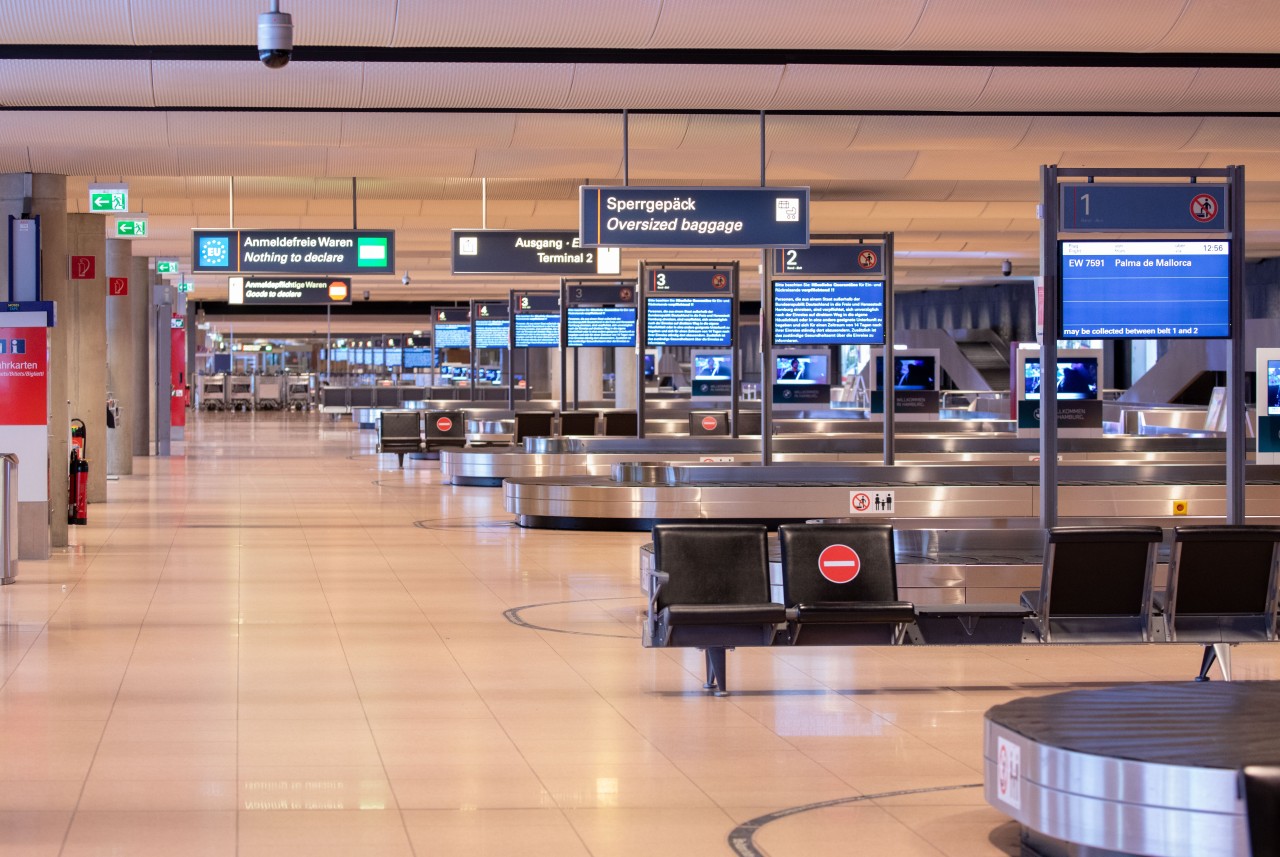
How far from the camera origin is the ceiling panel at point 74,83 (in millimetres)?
10875

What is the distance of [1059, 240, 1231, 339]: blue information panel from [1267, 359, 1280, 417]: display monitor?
6394 mm

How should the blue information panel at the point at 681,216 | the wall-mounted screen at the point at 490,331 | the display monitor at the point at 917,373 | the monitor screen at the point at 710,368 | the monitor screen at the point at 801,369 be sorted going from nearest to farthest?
the blue information panel at the point at 681,216
the display monitor at the point at 917,373
the wall-mounted screen at the point at 490,331
the monitor screen at the point at 801,369
the monitor screen at the point at 710,368

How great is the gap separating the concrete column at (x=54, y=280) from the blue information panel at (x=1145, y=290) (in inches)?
346

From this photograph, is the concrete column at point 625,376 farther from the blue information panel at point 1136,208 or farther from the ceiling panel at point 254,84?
the blue information panel at point 1136,208

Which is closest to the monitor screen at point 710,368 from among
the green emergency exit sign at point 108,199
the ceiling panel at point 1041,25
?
the green emergency exit sign at point 108,199

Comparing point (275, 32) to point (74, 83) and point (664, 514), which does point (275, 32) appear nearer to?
point (74, 83)

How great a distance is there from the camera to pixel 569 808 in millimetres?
5590

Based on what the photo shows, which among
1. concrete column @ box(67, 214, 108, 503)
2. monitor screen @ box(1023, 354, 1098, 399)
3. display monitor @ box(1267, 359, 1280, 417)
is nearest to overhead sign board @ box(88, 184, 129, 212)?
concrete column @ box(67, 214, 108, 503)

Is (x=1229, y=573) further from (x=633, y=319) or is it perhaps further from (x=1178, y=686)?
(x=633, y=319)

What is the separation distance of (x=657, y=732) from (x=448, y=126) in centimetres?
698

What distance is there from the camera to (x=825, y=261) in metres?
14.9

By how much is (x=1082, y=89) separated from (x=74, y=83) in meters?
6.73

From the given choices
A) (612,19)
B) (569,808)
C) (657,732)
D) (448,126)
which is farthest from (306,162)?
(569,808)

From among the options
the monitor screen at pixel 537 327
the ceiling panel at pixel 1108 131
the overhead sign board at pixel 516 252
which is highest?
the ceiling panel at pixel 1108 131
